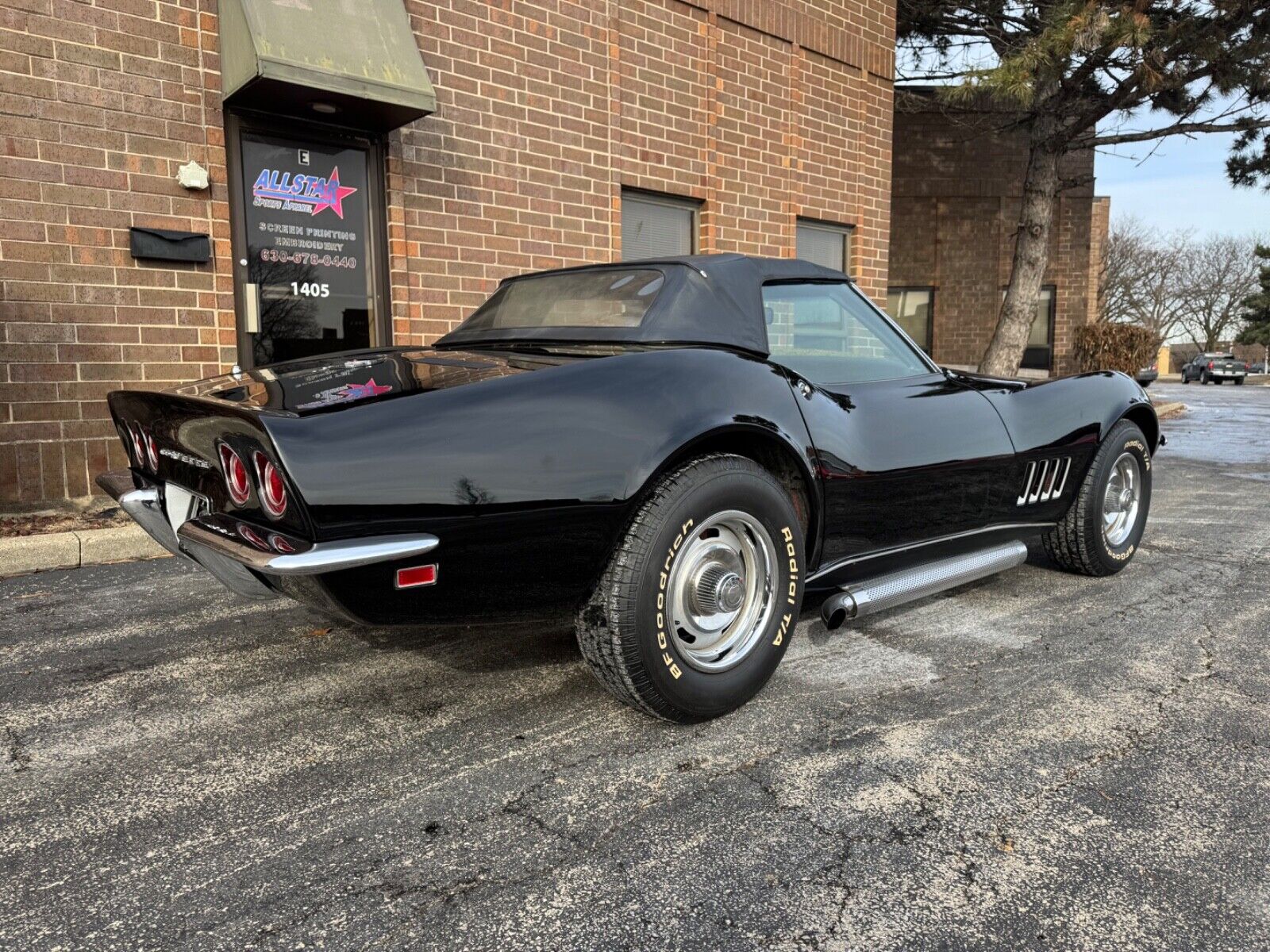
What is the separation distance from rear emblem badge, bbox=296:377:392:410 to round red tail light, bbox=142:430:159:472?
72 cm

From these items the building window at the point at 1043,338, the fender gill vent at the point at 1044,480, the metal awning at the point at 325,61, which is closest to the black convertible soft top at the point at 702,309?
the fender gill vent at the point at 1044,480

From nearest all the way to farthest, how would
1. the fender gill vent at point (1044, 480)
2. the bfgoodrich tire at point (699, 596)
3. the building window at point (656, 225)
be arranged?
the bfgoodrich tire at point (699, 596) → the fender gill vent at point (1044, 480) → the building window at point (656, 225)

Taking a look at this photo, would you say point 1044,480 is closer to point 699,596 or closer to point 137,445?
point 699,596

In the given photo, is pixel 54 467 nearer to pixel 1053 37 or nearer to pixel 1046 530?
pixel 1046 530

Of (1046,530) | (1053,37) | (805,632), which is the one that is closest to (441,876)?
(805,632)

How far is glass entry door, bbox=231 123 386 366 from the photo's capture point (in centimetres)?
622

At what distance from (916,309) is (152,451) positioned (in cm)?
2173

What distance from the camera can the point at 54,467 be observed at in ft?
18.2

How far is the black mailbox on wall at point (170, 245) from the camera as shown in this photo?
570 cm

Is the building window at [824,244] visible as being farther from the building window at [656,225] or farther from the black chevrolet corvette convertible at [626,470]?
the black chevrolet corvette convertible at [626,470]

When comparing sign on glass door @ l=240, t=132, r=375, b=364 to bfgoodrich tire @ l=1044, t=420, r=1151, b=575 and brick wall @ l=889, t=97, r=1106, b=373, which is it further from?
brick wall @ l=889, t=97, r=1106, b=373

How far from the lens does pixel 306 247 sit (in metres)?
6.48

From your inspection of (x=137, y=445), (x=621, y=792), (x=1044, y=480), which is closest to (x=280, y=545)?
(x=621, y=792)

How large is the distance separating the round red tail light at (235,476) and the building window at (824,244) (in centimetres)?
869
